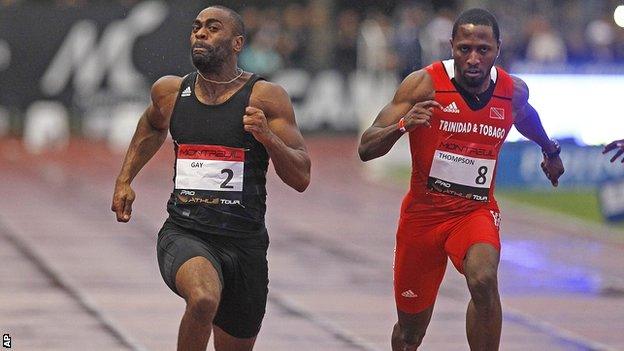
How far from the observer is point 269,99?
8344 mm

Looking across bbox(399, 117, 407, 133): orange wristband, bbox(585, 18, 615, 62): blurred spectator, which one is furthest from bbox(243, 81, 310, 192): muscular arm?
bbox(585, 18, 615, 62): blurred spectator

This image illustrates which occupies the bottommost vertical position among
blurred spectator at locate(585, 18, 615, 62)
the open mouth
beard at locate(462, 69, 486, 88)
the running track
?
the running track

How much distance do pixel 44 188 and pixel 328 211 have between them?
4.81 metres

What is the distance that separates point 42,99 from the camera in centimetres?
3141

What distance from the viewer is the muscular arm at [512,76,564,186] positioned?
9.06 m

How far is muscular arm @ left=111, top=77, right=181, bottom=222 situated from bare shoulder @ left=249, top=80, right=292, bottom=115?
0.48m

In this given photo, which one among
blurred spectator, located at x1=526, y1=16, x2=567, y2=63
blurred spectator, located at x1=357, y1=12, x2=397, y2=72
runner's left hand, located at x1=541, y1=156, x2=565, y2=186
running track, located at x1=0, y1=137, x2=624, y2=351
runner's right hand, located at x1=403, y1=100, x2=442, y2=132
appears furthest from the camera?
blurred spectator, located at x1=357, y1=12, x2=397, y2=72

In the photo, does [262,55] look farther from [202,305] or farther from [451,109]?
[202,305]

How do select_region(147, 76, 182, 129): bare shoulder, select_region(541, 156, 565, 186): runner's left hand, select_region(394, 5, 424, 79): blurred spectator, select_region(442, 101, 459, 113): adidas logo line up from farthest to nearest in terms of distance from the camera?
select_region(394, 5, 424, 79): blurred spectator
select_region(541, 156, 565, 186): runner's left hand
select_region(442, 101, 459, 113): adidas logo
select_region(147, 76, 182, 129): bare shoulder

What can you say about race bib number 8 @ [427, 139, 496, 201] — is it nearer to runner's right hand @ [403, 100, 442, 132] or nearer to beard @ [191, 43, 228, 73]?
runner's right hand @ [403, 100, 442, 132]

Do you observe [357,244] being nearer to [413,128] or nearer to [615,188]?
[615,188]

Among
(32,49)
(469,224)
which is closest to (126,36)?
(32,49)

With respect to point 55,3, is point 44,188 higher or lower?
lower

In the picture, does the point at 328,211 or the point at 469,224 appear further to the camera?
the point at 328,211
